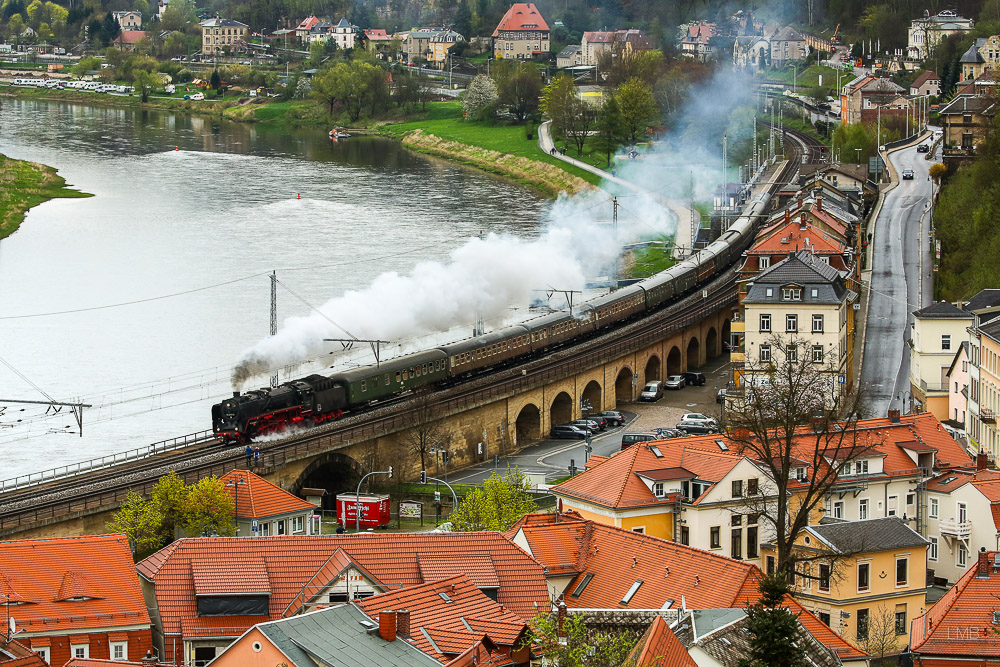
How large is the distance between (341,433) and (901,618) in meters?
27.5

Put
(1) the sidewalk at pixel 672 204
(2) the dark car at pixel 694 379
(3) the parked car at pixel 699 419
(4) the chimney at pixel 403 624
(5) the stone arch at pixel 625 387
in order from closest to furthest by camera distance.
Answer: (4) the chimney at pixel 403 624 → (3) the parked car at pixel 699 419 → (5) the stone arch at pixel 625 387 → (2) the dark car at pixel 694 379 → (1) the sidewalk at pixel 672 204

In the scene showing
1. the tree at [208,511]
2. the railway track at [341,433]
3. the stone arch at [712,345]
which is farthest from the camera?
the stone arch at [712,345]

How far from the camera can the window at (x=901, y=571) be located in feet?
155

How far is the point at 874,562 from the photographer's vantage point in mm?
46688

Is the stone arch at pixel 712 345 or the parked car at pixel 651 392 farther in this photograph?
the stone arch at pixel 712 345

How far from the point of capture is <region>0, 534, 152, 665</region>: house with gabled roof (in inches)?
1614

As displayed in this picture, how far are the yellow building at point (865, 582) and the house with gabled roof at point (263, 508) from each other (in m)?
18.1

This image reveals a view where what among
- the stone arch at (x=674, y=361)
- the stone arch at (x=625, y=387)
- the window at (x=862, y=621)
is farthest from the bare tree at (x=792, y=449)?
the stone arch at (x=674, y=361)

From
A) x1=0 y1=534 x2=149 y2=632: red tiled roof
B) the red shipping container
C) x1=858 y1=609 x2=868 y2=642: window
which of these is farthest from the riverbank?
x1=858 y1=609 x2=868 y2=642: window

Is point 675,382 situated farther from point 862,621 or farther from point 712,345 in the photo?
point 862,621

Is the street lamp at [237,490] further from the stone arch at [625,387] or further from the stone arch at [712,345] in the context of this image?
the stone arch at [712,345]

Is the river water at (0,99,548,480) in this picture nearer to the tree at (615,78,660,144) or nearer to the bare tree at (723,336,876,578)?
the tree at (615,78,660,144)

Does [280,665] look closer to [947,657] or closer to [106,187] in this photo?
[947,657]

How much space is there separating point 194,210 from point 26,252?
2013cm
